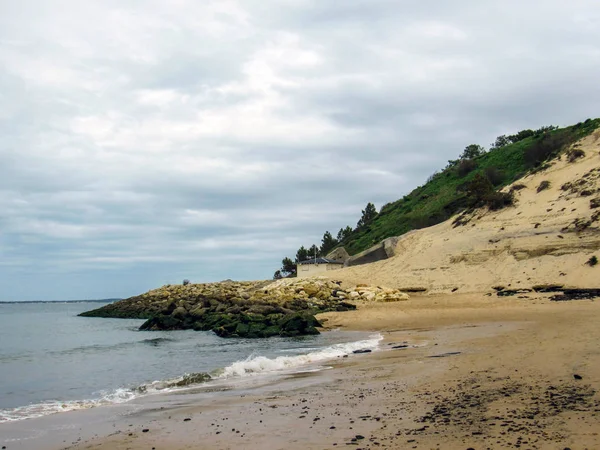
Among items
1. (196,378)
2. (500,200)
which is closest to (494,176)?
(500,200)

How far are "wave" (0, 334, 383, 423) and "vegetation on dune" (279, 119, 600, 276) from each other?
27251 millimetres

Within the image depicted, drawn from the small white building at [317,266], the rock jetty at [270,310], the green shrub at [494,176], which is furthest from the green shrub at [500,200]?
the green shrub at [494,176]

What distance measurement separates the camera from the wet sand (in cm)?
604

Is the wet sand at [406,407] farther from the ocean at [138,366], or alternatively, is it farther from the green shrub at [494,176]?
the green shrub at [494,176]

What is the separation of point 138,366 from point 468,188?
35.4 m

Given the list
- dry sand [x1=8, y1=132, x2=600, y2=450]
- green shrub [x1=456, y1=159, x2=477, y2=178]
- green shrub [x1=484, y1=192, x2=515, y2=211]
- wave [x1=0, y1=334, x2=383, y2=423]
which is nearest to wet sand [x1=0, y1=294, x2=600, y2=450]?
dry sand [x1=8, y1=132, x2=600, y2=450]

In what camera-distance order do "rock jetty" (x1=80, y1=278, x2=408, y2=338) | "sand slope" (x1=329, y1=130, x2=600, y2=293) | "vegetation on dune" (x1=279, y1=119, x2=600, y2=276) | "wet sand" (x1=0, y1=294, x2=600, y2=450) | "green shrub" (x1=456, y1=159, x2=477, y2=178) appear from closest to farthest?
"wet sand" (x1=0, y1=294, x2=600, y2=450), "rock jetty" (x1=80, y1=278, x2=408, y2=338), "sand slope" (x1=329, y1=130, x2=600, y2=293), "vegetation on dune" (x1=279, y1=119, x2=600, y2=276), "green shrub" (x1=456, y1=159, x2=477, y2=178)

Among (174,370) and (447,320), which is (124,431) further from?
(447,320)

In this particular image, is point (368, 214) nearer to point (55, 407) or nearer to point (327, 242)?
point (327, 242)

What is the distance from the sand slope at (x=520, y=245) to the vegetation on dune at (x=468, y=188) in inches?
76.6

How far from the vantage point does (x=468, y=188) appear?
45.6m

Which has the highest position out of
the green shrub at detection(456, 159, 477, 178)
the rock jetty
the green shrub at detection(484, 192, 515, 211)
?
the green shrub at detection(456, 159, 477, 178)

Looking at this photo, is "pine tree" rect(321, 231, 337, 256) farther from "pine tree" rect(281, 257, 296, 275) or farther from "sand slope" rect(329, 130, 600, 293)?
"sand slope" rect(329, 130, 600, 293)

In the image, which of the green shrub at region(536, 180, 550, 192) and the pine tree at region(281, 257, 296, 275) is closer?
the green shrub at region(536, 180, 550, 192)
